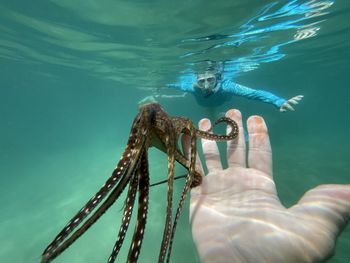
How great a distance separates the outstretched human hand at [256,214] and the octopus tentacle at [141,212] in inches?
54.9

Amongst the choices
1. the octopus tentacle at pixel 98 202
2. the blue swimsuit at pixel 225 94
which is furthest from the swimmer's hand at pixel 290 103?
the octopus tentacle at pixel 98 202

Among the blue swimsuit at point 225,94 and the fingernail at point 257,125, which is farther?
the blue swimsuit at point 225,94

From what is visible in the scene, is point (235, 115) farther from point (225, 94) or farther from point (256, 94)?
point (225, 94)

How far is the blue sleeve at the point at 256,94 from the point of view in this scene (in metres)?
9.62

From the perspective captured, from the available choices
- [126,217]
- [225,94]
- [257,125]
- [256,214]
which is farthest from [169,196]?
[225,94]

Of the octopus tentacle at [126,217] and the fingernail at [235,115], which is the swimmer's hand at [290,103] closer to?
the fingernail at [235,115]

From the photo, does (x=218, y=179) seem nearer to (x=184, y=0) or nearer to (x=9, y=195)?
(x=184, y=0)

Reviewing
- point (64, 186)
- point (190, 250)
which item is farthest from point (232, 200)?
point (64, 186)

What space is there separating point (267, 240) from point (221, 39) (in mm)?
16494

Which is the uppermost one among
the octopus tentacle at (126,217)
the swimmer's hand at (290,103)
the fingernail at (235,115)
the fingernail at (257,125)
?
the swimmer's hand at (290,103)

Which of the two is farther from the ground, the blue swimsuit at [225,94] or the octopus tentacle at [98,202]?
the blue swimsuit at [225,94]

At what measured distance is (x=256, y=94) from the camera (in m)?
11.4

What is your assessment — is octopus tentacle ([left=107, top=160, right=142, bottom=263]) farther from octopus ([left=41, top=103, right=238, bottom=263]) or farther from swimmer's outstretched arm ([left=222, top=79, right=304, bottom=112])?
swimmer's outstretched arm ([left=222, top=79, right=304, bottom=112])

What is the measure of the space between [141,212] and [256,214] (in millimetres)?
1656
